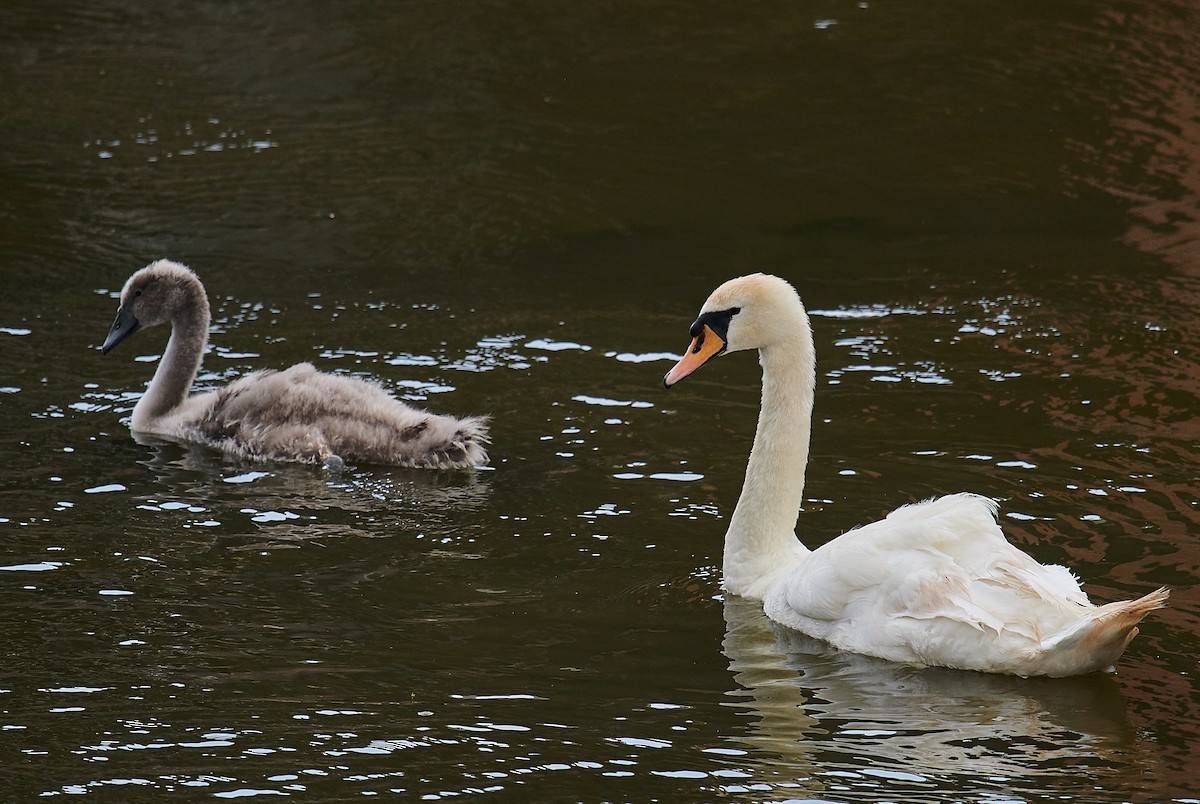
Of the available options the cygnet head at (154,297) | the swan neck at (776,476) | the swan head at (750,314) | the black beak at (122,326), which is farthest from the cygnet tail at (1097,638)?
the black beak at (122,326)

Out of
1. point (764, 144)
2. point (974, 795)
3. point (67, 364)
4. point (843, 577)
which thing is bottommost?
point (974, 795)

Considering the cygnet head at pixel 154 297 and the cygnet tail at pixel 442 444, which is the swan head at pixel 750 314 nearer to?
the cygnet tail at pixel 442 444

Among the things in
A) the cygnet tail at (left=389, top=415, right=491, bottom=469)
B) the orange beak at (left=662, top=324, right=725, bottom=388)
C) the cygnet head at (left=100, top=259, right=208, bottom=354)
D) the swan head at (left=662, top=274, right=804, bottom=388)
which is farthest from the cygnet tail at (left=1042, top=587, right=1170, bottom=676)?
the cygnet head at (left=100, top=259, right=208, bottom=354)

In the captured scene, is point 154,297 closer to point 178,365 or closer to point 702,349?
point 178,365

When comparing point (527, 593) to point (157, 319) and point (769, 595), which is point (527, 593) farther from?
point (157, 319)

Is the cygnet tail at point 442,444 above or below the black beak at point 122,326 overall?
below

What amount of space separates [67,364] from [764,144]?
769 cm

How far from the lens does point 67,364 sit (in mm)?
10578

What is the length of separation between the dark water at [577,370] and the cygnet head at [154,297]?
0.41m

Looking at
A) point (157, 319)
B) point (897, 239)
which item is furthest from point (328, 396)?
point (897, 239)

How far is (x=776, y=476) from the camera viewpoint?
25.1 feet

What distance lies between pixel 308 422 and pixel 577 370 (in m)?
1.86

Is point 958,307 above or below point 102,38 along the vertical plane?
below

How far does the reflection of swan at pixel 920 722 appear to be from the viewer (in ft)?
18.9
